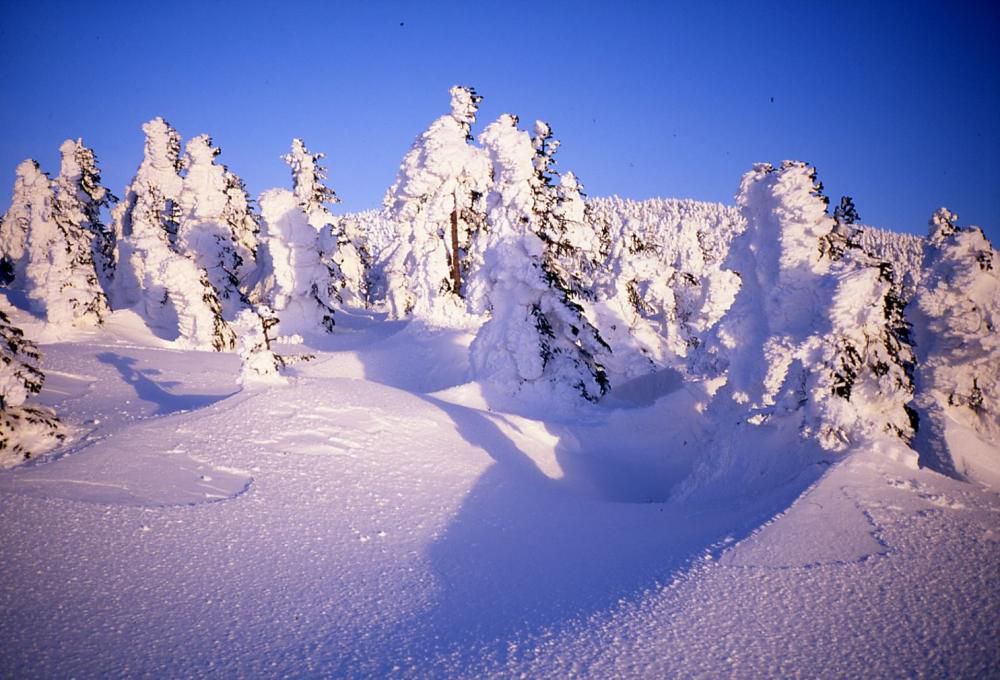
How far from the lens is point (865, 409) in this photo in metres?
10.7

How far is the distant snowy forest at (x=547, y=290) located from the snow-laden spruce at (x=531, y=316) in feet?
0.25

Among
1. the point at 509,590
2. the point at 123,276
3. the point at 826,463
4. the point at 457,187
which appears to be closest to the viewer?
the point at 509,590

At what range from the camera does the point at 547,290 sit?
57.5 feet

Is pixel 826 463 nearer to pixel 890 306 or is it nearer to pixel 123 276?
pixel 890 306

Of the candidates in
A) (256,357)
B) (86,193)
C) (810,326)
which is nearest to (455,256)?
(256,357)

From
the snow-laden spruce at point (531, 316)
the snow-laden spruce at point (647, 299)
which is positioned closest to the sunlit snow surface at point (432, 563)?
the snow-laden spruce at point (531, 316)

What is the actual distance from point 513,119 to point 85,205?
32.4m

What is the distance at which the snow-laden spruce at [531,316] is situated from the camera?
57.6 feet

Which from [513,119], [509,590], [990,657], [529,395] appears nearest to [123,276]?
[513,119]

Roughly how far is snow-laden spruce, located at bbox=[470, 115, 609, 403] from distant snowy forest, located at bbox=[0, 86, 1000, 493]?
0.08m

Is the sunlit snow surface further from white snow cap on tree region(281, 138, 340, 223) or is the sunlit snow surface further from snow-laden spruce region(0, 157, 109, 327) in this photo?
white snow cap on tree region(281, 138, 340, 223)

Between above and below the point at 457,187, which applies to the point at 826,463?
below

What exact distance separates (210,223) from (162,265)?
8.23 metres

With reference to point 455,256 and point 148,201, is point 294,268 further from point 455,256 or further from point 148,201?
point 148,201
